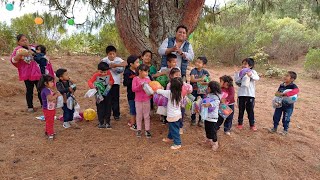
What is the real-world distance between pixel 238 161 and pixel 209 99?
0.95 meters

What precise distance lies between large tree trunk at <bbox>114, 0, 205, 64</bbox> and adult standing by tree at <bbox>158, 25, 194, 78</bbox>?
0.60 metres

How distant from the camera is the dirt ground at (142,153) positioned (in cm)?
360

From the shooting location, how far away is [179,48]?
4.57m

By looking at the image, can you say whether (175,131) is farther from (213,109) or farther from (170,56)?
(170,56)

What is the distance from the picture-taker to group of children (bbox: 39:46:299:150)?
13.4ft

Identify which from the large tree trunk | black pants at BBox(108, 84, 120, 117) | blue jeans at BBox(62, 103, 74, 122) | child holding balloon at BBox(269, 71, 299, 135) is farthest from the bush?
blue jeans at BBox(62, 103, 74, 122)

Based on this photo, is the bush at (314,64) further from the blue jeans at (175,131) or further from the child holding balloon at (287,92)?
the blue jeans at (175,131)

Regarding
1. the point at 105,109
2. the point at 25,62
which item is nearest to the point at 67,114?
the point at 105,109

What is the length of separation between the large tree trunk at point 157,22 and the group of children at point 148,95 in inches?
17.1

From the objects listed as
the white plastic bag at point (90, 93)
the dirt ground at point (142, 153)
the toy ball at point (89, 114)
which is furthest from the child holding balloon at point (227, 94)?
the toy ball at point (89, 114)

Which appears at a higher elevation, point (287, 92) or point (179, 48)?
point (179, 48)

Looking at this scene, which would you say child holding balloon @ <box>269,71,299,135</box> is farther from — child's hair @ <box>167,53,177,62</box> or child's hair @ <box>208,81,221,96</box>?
child's hair @ <box>167,53,177,62</box>

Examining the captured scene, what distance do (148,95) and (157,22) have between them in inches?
62.1

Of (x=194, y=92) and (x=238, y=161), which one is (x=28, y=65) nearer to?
(x=194, y=92)
